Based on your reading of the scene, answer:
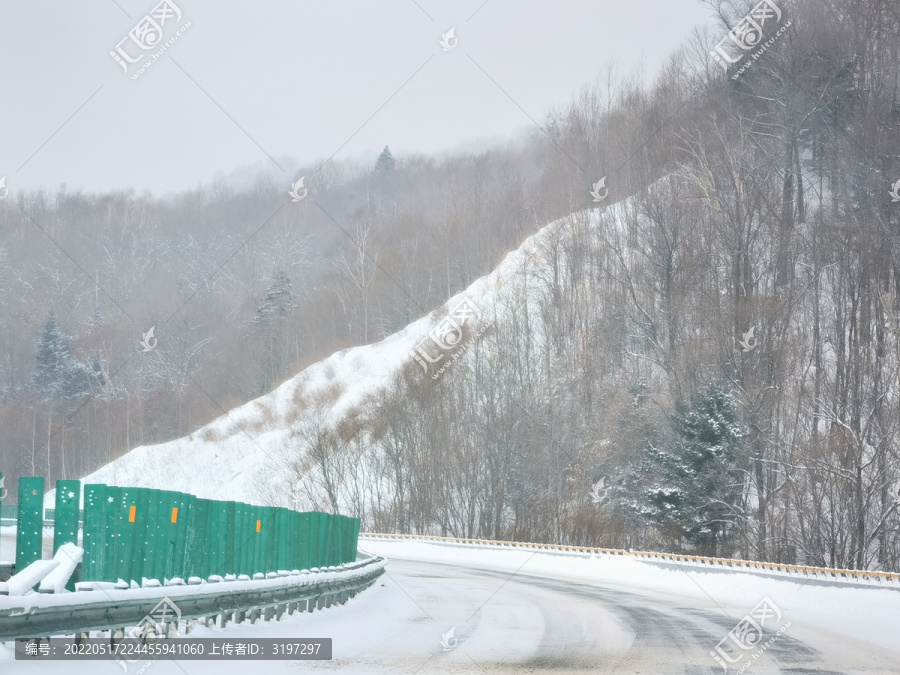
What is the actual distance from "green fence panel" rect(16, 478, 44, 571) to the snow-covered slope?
190ft

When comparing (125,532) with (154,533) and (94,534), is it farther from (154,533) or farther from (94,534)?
(154,533)

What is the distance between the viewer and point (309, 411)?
246 feet

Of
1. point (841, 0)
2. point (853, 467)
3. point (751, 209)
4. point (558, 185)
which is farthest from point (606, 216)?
point (853, 467)

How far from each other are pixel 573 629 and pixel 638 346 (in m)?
54.2

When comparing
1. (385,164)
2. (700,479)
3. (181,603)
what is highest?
(385,164)

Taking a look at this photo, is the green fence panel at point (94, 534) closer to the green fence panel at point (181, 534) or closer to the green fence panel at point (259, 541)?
the green fence panel at point (181, 534)

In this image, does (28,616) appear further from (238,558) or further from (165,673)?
(238,558)

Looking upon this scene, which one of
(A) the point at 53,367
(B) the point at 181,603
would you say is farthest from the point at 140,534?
(A) the point at 53,367

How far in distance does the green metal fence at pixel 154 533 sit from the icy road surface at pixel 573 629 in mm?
977

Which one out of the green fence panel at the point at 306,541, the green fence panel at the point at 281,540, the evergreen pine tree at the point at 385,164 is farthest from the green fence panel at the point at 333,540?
the evergreen pine tree at the point at 385,164

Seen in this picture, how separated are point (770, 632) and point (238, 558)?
8830 millimetres

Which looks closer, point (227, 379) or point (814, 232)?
point (814, 232)

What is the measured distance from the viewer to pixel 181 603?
1031 centimetres

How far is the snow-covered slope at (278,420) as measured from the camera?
70.6 metres
